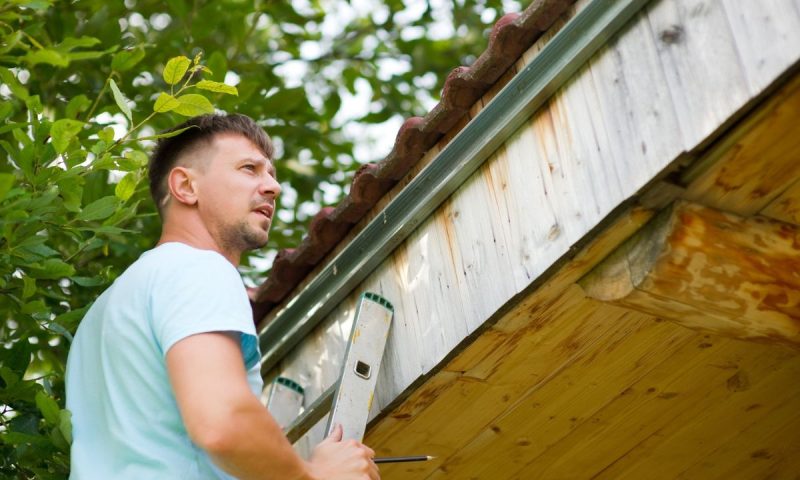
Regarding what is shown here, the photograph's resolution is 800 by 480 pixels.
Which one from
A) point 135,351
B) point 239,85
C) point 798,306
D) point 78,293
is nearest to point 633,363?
point 798,306

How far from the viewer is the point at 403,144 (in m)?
3.09

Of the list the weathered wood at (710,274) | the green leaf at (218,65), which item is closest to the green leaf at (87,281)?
the green leaf at (218,65)

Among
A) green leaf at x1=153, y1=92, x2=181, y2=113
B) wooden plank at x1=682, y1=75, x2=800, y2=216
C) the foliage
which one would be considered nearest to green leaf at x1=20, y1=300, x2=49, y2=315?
the foliage

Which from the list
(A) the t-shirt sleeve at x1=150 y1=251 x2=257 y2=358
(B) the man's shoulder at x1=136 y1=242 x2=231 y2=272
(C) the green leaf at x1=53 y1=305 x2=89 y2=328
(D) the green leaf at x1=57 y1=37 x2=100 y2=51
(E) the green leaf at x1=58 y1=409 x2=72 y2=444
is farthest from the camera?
(D) the green leaf at x1=57 y1=37 x2=100 y2=51

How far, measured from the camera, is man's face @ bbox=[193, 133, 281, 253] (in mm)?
2777

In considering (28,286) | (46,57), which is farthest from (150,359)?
(46,57)

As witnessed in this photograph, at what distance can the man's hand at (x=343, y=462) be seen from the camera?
242 cm

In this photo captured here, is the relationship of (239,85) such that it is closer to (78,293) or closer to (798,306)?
(78,293)

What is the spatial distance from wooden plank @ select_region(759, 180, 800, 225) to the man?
97 centimetres

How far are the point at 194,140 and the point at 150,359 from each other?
30.7 inches

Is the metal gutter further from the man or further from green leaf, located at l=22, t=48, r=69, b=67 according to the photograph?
green leaf, located at l=22, t=48, r=69, b=67

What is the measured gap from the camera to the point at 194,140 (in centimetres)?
297

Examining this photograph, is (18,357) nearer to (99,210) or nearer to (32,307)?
(32,307)

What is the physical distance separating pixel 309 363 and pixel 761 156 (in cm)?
159
